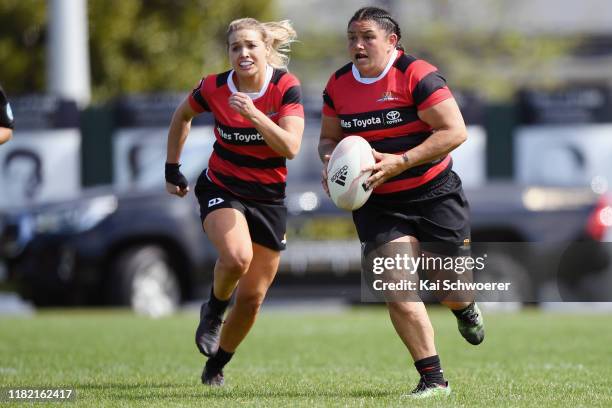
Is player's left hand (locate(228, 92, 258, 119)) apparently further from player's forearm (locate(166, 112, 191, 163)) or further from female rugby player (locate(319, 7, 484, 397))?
player's forearm (locate(166, 112, 191, 163))

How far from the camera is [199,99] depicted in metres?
7.54

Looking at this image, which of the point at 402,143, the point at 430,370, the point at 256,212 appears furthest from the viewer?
the point at 256,212

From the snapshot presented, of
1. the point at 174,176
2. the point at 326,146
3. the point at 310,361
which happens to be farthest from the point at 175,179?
the point at 310,361

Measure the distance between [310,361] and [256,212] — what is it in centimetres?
218

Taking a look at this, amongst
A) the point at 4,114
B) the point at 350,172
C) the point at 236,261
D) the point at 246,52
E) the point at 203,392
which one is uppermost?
the point at 246,52

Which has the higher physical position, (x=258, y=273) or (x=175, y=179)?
(x=175, y=179)

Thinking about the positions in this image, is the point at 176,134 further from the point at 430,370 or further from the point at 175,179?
the point at 430,370

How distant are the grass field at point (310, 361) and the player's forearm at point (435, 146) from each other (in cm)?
126

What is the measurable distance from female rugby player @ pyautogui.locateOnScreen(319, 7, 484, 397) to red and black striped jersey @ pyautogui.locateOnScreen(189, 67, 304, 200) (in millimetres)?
290

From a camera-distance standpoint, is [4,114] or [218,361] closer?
[218,361]

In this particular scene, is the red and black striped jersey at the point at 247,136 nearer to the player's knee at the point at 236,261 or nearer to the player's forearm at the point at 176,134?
the player's forearm at the point at 176,134

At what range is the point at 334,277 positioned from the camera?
14.2 meters

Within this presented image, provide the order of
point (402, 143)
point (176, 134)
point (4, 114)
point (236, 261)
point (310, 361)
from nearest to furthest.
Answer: point (402, 143) → point (236, 261) → point (176, 134) → point (4, 114) → point (310, 361)

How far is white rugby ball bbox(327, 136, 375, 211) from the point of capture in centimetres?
679
